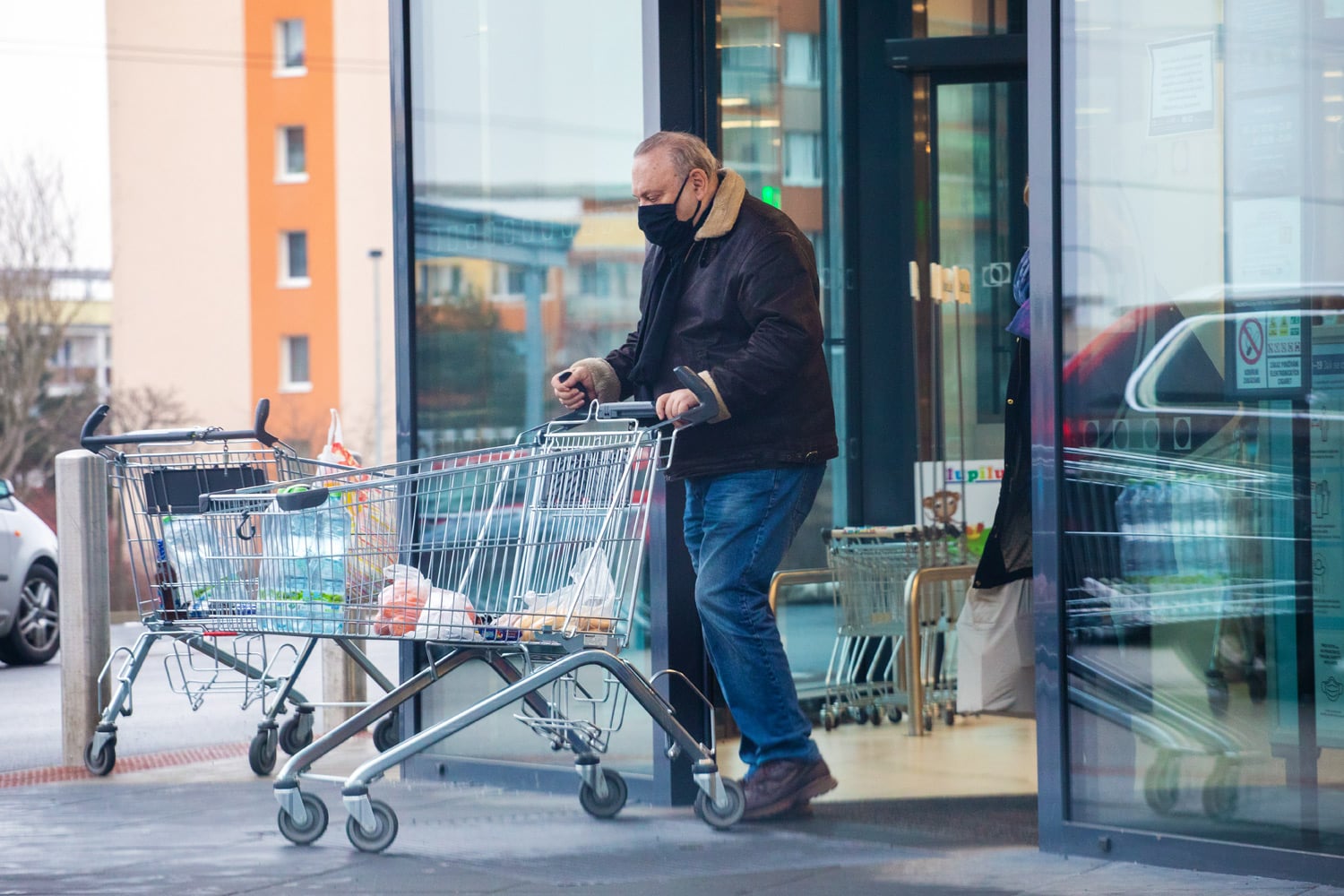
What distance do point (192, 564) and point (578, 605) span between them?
125 centimetres

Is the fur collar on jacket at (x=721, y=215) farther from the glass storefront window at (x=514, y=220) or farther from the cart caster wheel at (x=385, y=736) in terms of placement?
the cart caster wheel at (x=385, y=736)

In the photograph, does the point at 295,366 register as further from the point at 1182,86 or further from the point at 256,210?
the point at 1182,86

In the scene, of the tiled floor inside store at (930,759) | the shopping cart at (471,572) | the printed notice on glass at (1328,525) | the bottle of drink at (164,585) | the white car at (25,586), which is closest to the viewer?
the printed notice on glass at (1328,525)

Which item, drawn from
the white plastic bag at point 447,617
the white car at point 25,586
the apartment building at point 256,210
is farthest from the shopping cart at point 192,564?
the apartment building at point 256,210

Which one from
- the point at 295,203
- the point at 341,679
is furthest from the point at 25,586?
the point at 295,203

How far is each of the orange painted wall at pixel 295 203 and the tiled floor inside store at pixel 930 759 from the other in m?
41.9

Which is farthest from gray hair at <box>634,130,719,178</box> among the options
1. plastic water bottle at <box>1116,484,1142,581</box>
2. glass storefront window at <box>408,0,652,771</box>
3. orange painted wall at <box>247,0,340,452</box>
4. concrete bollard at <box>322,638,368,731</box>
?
orange painted wall at <box>247,0,340,452</box>

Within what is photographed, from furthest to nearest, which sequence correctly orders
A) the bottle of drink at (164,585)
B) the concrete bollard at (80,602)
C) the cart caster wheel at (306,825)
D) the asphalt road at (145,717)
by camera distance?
1. the asphalt road at (145,717)
2. the concrete bollard at (80,602)
3. the bottle of drink at (164,585)
4. the cart caster wheel at (306,825)

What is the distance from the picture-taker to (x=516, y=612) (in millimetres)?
4707

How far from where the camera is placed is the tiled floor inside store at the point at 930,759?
5762 mm

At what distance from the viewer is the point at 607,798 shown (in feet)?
17.4

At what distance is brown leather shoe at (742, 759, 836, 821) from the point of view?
5102mm

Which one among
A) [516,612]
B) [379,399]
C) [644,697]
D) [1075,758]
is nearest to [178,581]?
[516,612]

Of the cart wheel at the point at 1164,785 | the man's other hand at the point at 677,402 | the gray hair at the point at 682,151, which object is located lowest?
the cart wheel at the point at 1164,785
